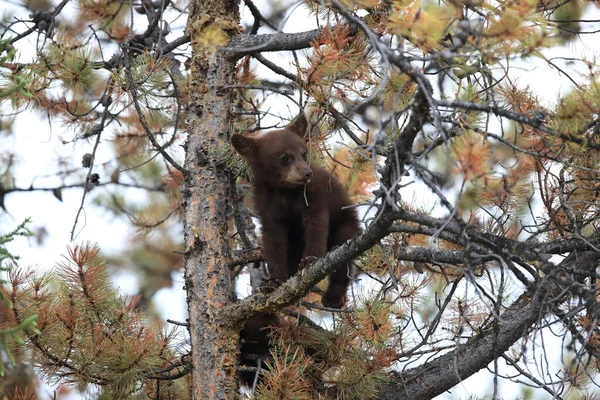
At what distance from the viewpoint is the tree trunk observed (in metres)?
4.52

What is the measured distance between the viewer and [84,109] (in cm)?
728

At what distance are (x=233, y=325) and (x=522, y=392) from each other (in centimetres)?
487

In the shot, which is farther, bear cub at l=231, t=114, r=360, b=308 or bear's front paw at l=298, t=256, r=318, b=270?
→ bear cub at l=231, t=114, r=360, b=308

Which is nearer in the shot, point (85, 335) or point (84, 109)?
point (85, 335)

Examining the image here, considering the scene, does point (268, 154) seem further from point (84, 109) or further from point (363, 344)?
point (84, 109)

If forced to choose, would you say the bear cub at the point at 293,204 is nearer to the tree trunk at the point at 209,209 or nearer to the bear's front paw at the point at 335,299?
the bear's front paw at the point at 335,299

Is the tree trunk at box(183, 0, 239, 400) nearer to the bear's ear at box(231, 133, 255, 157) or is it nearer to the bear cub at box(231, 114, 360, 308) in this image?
the bear's ear at box(231, 133, 255, 157)

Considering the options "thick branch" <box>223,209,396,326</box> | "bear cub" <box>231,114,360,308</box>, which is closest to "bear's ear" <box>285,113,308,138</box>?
"bear cub" <box>231,114,360,308</box>

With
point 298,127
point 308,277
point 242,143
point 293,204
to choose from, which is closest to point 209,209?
point 242,143

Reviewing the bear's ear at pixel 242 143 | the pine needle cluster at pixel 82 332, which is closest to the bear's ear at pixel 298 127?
the bear's ear at pixel 242 143

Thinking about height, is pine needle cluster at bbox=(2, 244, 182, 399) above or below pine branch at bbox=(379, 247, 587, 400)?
above

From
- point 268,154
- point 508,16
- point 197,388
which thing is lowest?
point 197,388

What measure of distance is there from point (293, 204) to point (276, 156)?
32 cm

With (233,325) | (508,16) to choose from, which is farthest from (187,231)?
(508,16)
